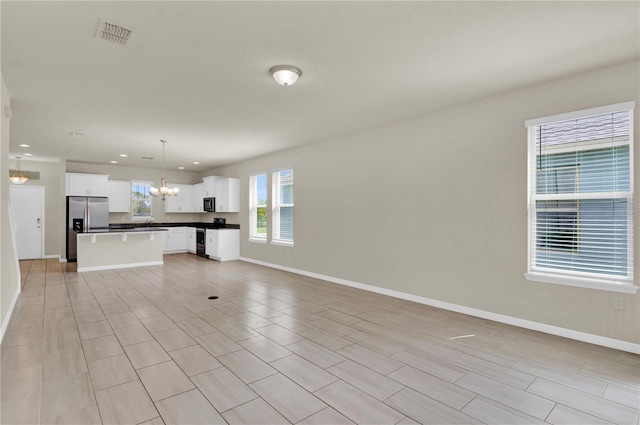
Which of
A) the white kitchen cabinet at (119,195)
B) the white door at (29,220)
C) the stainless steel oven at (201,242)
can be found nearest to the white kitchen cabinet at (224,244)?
the stainless steel oven at (201,242)

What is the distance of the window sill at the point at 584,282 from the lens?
300 cm

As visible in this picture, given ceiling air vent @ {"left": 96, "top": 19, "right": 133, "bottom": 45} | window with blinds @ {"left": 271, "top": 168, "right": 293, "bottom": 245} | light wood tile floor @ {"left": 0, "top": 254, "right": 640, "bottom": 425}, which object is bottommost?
light wood tile floor @ {"left": 0, "top": 254, "right": 640, "bottom": 425}

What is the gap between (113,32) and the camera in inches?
97.9

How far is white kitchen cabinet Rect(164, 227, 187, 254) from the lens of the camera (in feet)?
32.2

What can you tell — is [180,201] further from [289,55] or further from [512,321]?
[512,321]

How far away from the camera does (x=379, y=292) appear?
511cm

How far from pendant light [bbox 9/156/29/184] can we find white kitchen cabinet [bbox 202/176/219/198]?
4.03 metres

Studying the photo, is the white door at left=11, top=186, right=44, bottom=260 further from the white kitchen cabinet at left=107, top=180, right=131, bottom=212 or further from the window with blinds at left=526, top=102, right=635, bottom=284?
the window with blinds at left=526, top=102, right=635, bottom=284

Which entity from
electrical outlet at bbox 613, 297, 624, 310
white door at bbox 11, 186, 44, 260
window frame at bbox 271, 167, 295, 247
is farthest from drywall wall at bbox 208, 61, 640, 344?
white door at bbox 11, 186, 44, 260

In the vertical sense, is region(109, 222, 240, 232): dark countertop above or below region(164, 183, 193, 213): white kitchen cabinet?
below

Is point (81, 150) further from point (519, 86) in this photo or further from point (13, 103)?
point (519, 86)

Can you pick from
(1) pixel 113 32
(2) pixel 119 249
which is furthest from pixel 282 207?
(1) pixel 113 32

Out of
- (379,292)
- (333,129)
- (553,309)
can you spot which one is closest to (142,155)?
(333,129)

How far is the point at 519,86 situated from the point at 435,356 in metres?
3.00
